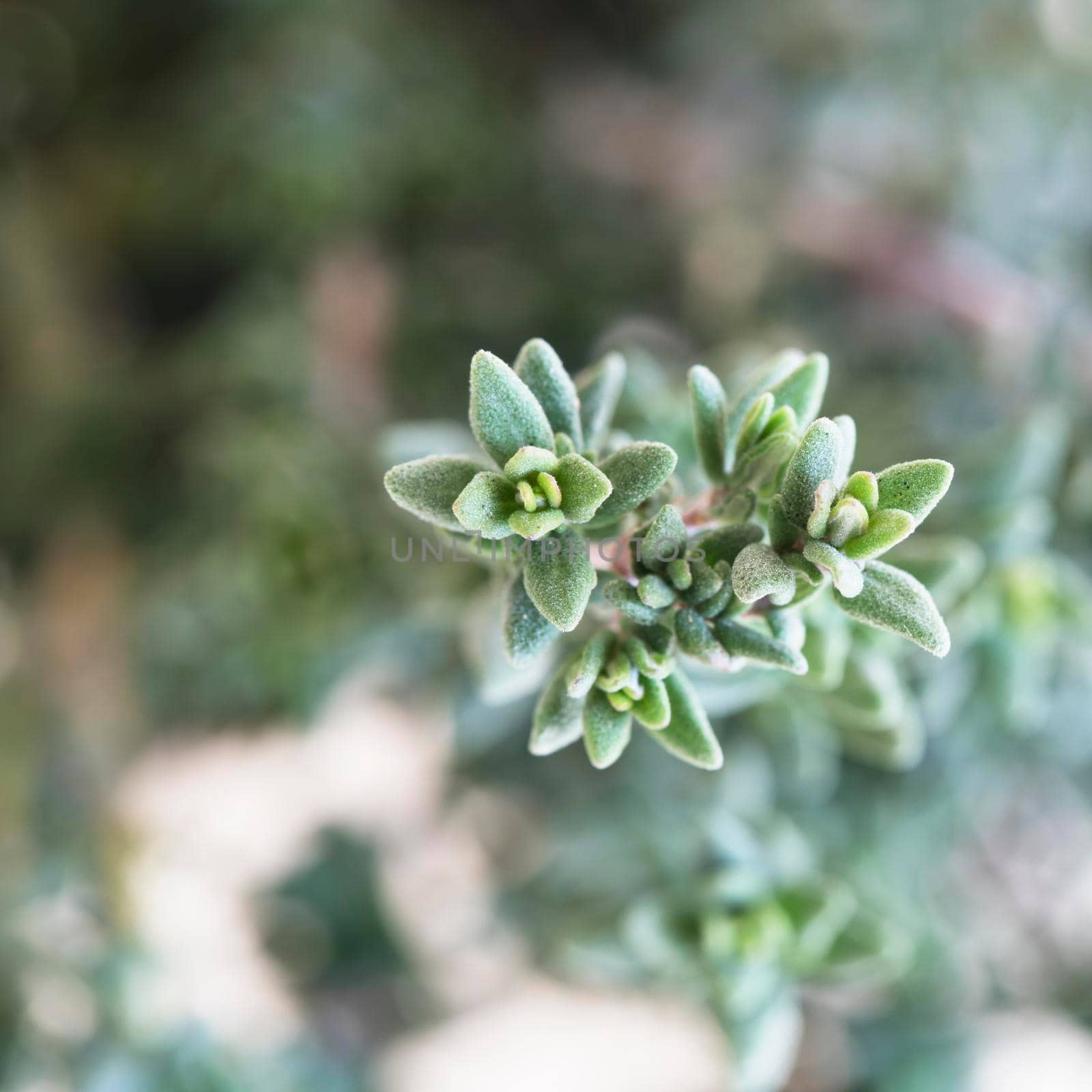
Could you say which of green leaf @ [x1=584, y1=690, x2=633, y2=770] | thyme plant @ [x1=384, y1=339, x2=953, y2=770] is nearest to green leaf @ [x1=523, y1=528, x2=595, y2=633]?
thyme plant @ [x1=384, y1=339, x2=953, y2=770]

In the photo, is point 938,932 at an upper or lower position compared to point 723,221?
lower

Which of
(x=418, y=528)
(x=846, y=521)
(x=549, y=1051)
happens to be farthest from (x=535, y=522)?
(x=549, y=1051)

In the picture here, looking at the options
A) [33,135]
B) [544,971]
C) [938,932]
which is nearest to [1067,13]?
[938,932]

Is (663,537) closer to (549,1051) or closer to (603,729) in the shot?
(603,729)

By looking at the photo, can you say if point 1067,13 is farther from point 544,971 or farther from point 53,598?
point 53,598

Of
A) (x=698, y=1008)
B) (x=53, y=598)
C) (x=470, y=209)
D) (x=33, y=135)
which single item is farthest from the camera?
(x=33, y=135)

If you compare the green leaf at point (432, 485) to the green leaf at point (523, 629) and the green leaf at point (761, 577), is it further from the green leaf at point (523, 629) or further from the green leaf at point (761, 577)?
the green leaf at point (761, 577)
